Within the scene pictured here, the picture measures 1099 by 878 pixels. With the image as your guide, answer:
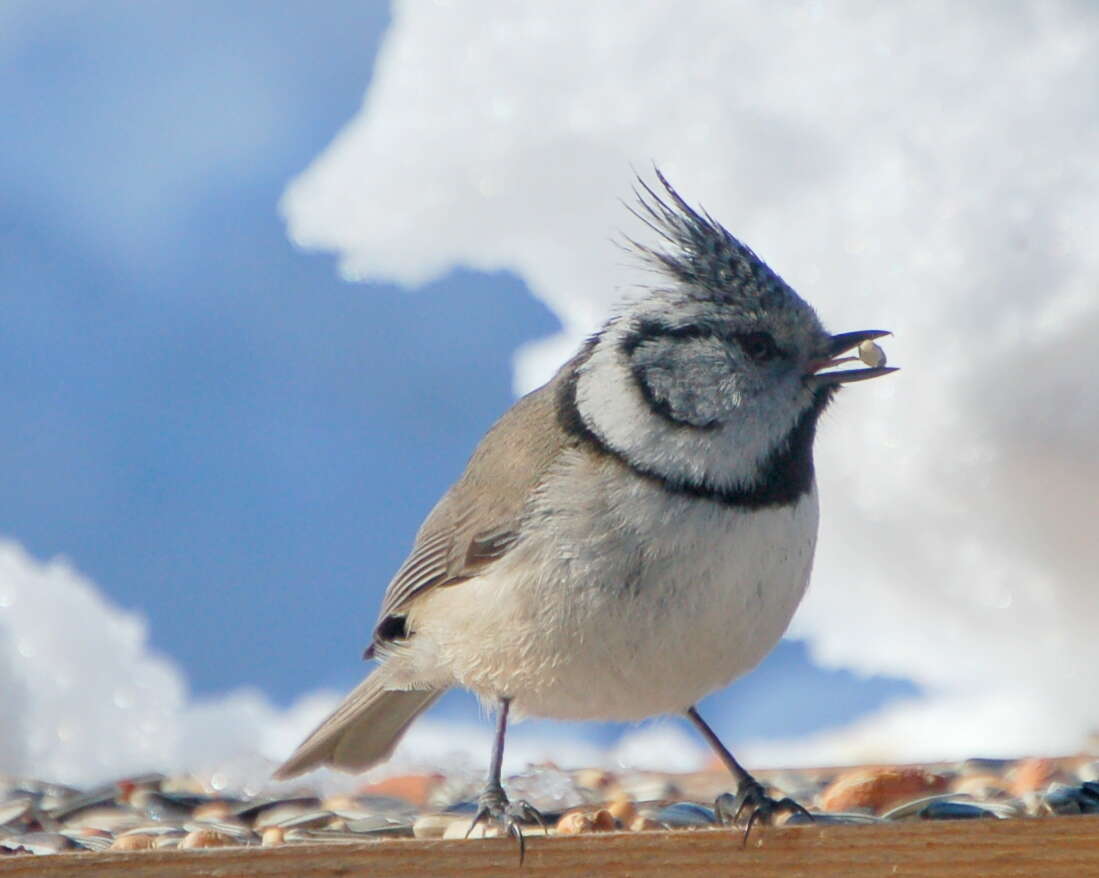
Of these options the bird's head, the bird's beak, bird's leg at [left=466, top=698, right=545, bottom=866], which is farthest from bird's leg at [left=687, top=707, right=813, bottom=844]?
the bird's beak

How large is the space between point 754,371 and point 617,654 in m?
0.50

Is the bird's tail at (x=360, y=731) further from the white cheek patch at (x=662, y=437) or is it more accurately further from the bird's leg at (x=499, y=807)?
the white cheek patch at (x=662, y=437)

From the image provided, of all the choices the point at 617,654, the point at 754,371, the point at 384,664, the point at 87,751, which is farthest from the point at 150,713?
the point at 754,371

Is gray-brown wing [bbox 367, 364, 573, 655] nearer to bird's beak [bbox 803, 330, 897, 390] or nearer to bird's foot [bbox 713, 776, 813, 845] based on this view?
bird's beak [bbox 803, 330, 897, 390]

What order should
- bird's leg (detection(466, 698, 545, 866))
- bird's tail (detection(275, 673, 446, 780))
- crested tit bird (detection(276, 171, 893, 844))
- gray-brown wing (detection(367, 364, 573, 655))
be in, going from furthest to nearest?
bird's tail (detection(275, 673, 446, 780)) → gray-brown wing (detection(367, 364, 573, 655)) → crested tit bird (detection(276, 171, 893, 844)) → bird's leg (detection(466, 698, 545, 866))

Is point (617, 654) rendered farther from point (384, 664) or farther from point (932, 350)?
point (932, 350)

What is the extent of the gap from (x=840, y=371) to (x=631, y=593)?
540mm

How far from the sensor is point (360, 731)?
275cm

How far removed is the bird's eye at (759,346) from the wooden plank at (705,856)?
30.3 inches

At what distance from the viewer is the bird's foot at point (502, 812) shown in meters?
1.96

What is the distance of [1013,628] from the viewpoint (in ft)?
10.3

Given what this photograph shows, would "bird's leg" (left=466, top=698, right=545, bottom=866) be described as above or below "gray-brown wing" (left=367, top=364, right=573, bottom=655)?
below

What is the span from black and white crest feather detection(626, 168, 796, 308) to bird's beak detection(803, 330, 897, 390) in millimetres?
122

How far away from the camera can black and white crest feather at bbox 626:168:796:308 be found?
219 centimetres
